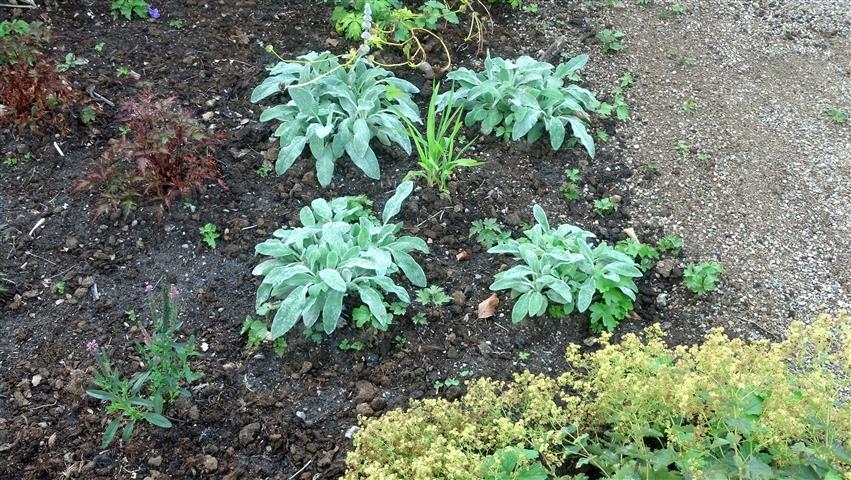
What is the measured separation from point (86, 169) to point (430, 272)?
5.89ft

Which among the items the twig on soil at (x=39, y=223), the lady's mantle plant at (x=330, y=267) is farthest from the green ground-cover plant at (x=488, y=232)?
the twig on soil at (x=39, y=223)

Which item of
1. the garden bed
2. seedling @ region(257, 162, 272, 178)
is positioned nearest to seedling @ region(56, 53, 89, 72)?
the garden bed

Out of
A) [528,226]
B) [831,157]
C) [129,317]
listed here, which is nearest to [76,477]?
[129,317]

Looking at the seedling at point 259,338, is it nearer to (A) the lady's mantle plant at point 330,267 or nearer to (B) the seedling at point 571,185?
(A) the lady's mantle plant at point 330,267

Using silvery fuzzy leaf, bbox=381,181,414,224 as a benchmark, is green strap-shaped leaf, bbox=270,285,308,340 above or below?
below

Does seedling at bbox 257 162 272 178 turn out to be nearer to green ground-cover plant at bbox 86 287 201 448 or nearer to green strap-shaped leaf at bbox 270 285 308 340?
green strap-shaped leaf at bbox 270 285 308 340

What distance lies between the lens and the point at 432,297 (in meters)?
3.54

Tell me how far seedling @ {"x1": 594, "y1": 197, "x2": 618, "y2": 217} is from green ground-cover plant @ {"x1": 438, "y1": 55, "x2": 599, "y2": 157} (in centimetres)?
28

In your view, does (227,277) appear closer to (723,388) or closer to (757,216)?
(723,388)

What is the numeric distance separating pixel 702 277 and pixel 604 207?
0.58 m

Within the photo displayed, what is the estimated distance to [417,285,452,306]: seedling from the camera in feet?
11.5

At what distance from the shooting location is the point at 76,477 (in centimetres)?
297

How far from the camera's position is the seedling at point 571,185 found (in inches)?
159

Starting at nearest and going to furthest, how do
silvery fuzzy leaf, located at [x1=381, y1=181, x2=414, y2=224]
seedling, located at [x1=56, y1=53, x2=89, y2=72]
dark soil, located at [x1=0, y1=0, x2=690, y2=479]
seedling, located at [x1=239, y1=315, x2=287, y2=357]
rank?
dark soil, located at [x1=0, y1=0, x2=690, y2=479] < seedling, located at [x1=239, y1=315, x2=287, y2=357] < silvery fuzzy leaf, located at [x1=381, y1=181, x2=414, y2=224] < seedling, located at [x1=56, y1=53, x2=89, y2=72]
